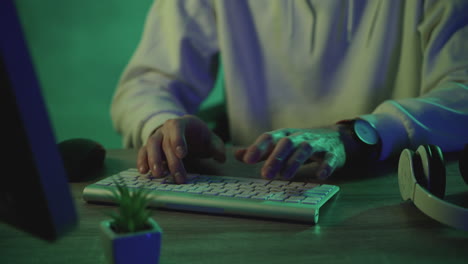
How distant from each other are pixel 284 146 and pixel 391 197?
20cm

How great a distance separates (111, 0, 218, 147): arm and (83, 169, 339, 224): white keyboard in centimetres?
66

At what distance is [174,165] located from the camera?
0.78 meters

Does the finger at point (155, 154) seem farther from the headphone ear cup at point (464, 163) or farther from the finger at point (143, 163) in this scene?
the headphone ear cup at point (464, 163)

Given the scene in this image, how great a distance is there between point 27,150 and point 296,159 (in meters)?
0.57

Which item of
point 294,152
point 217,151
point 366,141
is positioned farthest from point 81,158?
point 366,141

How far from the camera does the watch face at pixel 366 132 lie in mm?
963

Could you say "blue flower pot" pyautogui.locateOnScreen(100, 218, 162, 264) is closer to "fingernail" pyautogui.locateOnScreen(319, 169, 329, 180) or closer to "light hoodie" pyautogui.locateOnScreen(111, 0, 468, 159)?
"fingernail" pyautogui.locateOnScreen(319, 169, 329, 180)

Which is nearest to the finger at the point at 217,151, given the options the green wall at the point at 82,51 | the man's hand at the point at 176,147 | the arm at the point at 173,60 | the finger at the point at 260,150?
the man's hand at the point at 176,147

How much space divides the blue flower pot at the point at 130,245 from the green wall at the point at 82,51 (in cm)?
193

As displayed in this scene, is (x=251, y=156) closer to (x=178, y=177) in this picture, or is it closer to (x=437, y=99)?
(x=178, y=177)

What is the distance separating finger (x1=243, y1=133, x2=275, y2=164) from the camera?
833mm

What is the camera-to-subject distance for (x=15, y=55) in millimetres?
290

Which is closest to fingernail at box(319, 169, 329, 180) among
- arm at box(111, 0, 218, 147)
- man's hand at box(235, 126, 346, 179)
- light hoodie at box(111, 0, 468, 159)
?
man's hand at box(235, 126, 346, 179)

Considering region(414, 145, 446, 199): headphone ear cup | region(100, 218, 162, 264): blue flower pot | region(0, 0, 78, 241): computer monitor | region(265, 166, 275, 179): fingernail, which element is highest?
region(0, 0, 78, 241): computer monitor
